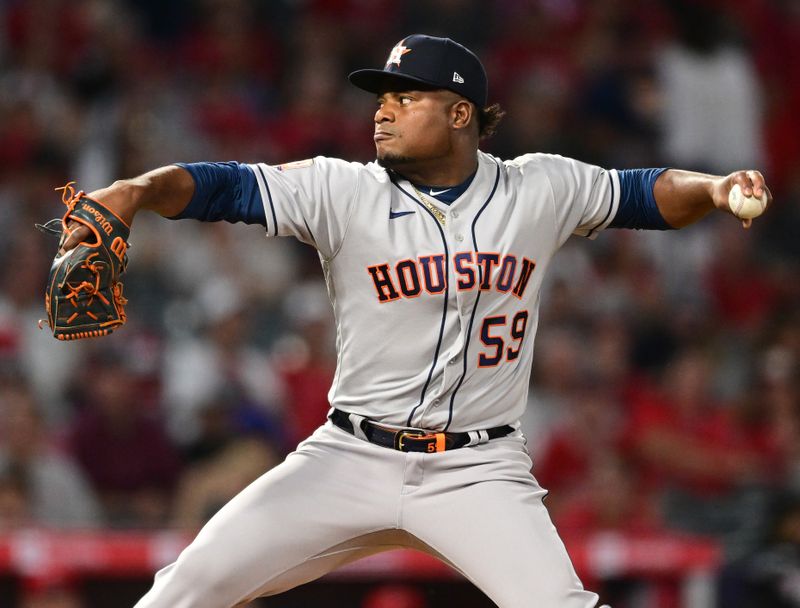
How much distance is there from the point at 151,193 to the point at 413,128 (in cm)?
76

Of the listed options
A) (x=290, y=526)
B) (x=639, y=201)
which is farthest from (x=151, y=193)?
(x=639, y=201)

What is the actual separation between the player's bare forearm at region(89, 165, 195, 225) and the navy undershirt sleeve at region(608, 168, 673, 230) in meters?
1.24

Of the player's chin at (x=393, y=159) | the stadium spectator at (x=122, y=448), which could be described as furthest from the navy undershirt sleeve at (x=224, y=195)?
the stadium spectator at (x=122, y=448)

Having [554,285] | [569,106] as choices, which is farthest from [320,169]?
[569,106]

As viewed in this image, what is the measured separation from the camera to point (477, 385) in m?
3.69

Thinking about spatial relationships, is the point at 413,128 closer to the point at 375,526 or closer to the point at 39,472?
the point at 375,526

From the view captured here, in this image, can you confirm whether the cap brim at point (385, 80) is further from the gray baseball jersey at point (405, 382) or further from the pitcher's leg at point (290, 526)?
the pitcher's leg at point (290, 526)

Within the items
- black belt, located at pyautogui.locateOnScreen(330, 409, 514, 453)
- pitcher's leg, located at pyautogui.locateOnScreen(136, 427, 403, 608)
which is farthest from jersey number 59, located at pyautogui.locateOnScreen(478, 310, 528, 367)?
pitcher's leg, located at pyautogui.locateOnScreen(136, 427, 403, 608)

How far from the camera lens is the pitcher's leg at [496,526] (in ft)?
11.1

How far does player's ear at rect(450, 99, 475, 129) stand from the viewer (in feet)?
12.5

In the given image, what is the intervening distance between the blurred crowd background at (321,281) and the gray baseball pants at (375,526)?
2269 mm

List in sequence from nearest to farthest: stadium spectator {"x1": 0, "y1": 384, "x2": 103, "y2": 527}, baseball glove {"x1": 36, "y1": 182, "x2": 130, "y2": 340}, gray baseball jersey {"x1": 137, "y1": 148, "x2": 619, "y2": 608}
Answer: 1. baseball glove {"x1": 36, "y1": 182, "x2": 130, "y2": 340}
2. gray baseball jersey {"x1": 137, "y1": 148, "x2": 619, "y2": 608}
3. stadium spectator {"x1": 0, "y1": 384, "x2": 103, "y2": 527}

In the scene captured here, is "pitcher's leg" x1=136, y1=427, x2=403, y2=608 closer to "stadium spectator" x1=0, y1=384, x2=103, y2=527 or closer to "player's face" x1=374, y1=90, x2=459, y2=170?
"player's face" x1=374, y1=90, x2=459, y2=170

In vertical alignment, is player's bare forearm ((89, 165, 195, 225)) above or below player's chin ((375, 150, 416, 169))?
below
